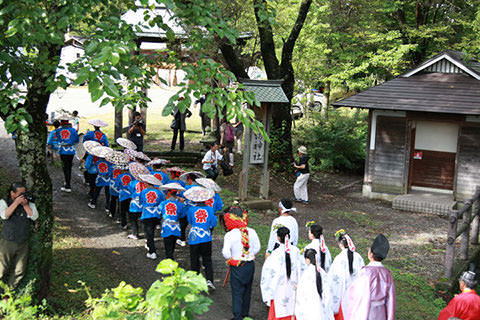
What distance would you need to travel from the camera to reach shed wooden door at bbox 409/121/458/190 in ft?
55.4

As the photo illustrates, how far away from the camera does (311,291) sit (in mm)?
6719

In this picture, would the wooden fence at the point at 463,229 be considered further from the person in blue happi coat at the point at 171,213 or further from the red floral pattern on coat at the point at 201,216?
the person in blue happi coat at the point at 171,213

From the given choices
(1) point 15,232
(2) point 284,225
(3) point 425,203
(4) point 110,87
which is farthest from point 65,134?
(3) point 425,203

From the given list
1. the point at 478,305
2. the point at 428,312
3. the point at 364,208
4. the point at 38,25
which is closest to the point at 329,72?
the point at 364,208

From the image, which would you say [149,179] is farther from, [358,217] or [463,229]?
[358,217]

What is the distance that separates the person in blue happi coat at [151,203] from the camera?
9.08m

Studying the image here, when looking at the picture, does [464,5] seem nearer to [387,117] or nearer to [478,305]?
[387,117]

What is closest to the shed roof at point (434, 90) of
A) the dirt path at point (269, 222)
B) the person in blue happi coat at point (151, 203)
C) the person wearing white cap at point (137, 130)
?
the dirt path at point (269, 222)

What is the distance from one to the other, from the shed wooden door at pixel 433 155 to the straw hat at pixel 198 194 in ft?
36.2

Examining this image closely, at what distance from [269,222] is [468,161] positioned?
24.3 feet

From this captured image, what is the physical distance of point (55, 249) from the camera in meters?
9.13

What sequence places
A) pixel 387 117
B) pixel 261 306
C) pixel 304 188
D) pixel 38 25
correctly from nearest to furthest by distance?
pixel 38 25 → pixel 261 306 → pixel 304 188 → pixel 387 117

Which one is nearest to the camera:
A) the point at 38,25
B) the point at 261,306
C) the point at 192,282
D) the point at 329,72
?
the point at 192,282

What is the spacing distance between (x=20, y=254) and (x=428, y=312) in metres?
6.89
